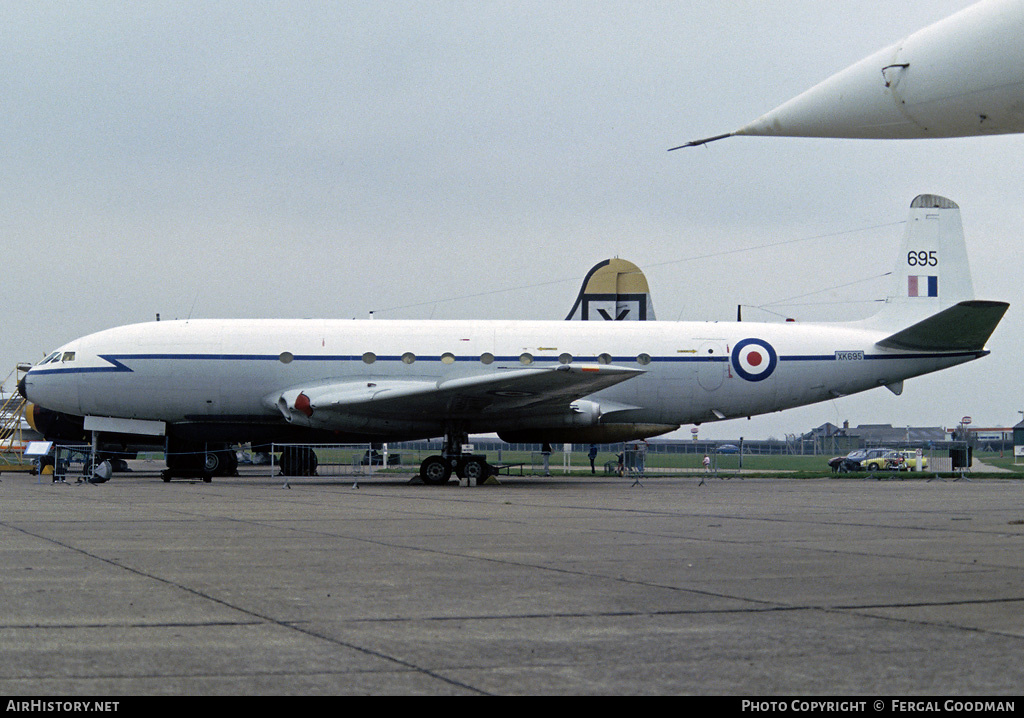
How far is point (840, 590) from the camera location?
22.4 feet

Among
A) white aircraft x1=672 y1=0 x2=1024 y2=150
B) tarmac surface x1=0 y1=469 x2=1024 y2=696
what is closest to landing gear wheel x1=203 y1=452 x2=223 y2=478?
tarmac surface x1=0 y1=469 x2=1024 y2=696

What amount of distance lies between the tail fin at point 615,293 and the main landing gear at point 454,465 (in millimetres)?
22572

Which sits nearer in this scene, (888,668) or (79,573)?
(888,668)

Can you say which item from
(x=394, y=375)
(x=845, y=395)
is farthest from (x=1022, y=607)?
(x=845, y=395)

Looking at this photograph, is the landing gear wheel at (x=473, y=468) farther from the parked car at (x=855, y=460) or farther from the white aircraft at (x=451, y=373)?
the parked car at (x=855, y=460)

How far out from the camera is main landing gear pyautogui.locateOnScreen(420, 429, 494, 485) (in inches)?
939

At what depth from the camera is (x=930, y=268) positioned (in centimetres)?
2728

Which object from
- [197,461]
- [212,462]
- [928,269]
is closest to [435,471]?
[212,462]

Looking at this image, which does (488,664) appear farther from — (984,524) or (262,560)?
(984,524)

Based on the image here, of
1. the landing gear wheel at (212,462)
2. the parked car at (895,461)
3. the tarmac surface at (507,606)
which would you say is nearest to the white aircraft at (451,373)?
the landing gear wheel at (212,462)

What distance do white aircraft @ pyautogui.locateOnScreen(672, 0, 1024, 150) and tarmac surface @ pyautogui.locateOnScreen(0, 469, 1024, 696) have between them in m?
2.91

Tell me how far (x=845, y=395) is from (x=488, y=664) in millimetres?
23261

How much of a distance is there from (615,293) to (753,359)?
72.9 ft

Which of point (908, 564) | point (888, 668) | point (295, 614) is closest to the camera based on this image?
point (888, 668)
